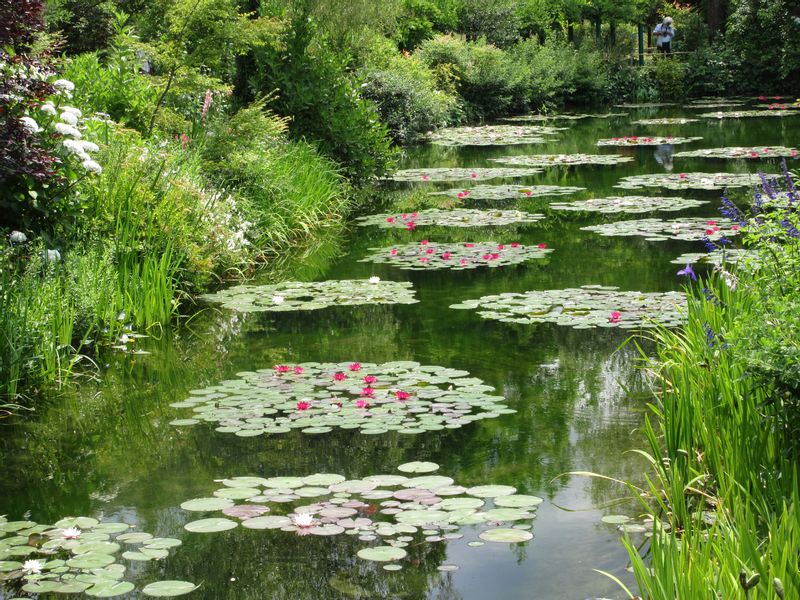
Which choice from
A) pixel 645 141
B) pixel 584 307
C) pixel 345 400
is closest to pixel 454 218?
pixel 584 307

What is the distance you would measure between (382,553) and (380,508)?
1.48ft

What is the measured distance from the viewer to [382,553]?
4.17 metres

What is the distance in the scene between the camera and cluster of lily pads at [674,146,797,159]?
17.8 metres

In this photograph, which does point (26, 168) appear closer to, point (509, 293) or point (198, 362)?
point (198, 362)

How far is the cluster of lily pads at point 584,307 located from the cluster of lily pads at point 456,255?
1.48 metres

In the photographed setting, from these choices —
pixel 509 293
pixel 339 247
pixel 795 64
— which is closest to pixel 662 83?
pixel 795 64

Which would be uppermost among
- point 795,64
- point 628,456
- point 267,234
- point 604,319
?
point 795,64

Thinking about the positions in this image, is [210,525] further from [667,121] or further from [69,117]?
[667,121]

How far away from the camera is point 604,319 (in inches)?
303

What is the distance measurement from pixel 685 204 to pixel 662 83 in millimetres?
25935

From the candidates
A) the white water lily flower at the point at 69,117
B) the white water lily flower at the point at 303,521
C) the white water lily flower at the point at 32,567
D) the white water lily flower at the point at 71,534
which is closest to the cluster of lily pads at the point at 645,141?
the white water lily flower at the point at 69,117

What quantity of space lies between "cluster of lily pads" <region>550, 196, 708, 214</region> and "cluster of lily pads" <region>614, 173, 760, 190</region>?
3.49ft

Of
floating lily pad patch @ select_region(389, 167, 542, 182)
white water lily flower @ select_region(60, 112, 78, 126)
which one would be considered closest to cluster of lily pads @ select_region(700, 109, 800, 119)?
floating lily pad patch @ select_region(389, 167, 542, 182)

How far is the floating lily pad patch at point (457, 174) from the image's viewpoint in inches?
678
